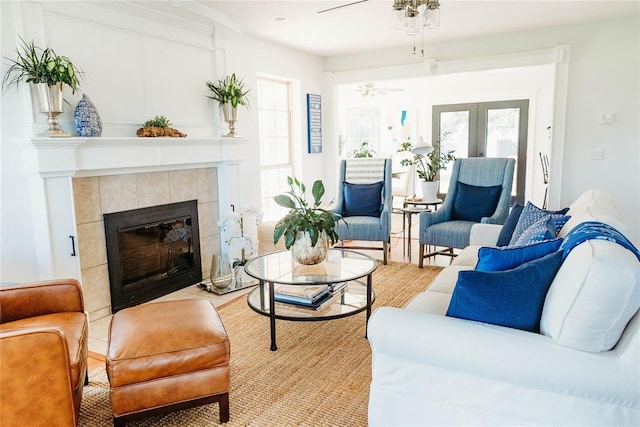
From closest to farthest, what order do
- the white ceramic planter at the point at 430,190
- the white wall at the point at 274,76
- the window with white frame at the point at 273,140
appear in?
the white wall at the point at 274,76 → the white ceramic planter at the point at 430,190 → the window with white frame at the point at 273,140

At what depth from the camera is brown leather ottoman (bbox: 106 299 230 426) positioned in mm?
1833

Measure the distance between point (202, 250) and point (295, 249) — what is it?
5.56ft

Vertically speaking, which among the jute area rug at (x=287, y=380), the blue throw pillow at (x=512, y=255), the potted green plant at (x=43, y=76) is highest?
the potted green plant at (x=43, y=76)

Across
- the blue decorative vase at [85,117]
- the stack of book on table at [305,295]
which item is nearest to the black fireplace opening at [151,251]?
the blue decorative vase at [85,117]

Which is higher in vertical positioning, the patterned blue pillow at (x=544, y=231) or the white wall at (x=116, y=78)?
the white wall at (x=116, y=78)

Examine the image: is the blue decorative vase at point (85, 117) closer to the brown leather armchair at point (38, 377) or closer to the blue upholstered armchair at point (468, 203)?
the brown leather armchair at point (38, 377)

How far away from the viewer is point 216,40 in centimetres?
423

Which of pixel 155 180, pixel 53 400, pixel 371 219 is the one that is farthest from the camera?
pixel 371 219

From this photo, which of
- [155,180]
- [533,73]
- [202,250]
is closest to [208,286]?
[202,250]

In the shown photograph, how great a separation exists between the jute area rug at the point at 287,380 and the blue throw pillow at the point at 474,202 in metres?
1.81

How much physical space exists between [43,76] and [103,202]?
0.98m

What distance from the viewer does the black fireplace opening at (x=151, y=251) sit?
348 centimetres

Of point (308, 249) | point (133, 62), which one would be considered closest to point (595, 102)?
Answer: point (308, 249)

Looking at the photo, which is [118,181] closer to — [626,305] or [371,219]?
[371,219]
